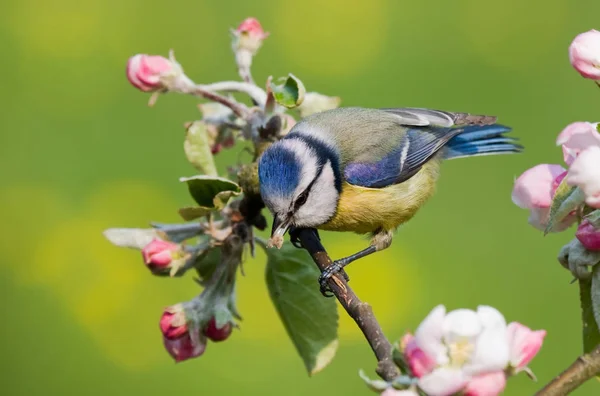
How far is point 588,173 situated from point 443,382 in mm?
228

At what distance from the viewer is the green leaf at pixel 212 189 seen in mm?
1154

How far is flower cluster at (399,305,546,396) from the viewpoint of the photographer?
26.8 inches

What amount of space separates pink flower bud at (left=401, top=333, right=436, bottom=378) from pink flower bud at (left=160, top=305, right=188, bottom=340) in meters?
0.53

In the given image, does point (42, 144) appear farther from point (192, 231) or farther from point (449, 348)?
point (449, 348)

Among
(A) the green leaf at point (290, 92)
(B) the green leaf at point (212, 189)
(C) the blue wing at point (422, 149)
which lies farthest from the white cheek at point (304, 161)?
(B) the green leaf at point (212, 189)

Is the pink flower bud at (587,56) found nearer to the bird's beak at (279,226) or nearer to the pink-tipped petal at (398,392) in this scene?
the pink-tipped petal at (398,392)

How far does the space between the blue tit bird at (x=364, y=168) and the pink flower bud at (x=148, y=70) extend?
244 millimetres

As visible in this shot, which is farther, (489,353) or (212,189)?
(212,189)

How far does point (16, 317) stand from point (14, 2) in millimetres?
1630

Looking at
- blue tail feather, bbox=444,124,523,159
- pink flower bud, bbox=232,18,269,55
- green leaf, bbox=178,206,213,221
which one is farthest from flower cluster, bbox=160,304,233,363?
blue tail feather, bbox=444,124,523,159

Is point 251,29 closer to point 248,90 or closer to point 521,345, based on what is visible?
point 248,90

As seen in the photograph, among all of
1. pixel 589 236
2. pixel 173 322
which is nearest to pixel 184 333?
pixel 173 322

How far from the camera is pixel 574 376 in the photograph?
2.28 ft

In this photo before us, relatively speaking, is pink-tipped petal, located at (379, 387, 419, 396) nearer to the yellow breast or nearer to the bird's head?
the bird's head
